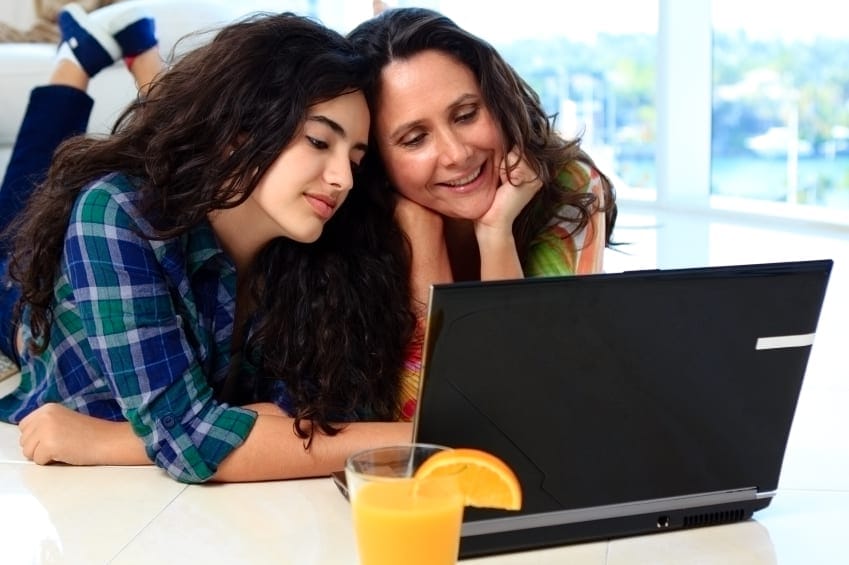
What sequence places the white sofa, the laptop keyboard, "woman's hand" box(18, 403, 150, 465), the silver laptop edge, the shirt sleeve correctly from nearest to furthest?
1. the silver laptop edge
2. the shirt sleeve
3. "woman's hand" box(18, 403, 150, 465)
4. the laptop keyboard
5. the white sofa

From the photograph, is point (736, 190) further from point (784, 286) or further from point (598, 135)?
point (784, 286)

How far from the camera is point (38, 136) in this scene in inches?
111

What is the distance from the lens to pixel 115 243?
1670 mm

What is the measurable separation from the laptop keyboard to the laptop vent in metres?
1.58

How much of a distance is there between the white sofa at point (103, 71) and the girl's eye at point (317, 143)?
87.5 inches

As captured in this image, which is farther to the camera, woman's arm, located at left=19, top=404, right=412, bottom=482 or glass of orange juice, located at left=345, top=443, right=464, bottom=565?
woman's arm, located at left=19, top=404, right=412, bottom=482

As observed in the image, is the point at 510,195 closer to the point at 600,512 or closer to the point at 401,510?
the point at 600,512

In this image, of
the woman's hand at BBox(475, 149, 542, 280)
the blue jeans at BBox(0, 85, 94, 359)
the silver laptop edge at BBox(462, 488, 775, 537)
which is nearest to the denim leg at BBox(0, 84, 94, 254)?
the blue jeans at BBox(0, 85, 94, 359)

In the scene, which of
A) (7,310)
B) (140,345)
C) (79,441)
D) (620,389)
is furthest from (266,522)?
(7,310)

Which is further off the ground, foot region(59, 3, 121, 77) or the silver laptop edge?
foot region(59, 3, 121, 77)

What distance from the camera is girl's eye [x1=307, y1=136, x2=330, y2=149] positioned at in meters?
1.73

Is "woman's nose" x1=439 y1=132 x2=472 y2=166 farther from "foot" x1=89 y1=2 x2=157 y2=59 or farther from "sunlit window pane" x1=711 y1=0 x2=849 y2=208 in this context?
"sunlit window pane" x1=711 y1=0 x2=849 y2=208

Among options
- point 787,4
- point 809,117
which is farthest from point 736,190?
point 787,4

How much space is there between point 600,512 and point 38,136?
1935 millimetres
